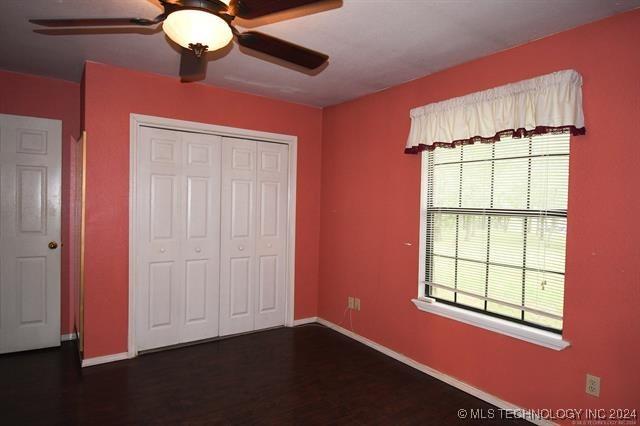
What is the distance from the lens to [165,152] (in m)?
3.46

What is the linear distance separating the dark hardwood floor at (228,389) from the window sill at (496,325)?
0.55m

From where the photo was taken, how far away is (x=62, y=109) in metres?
3.60

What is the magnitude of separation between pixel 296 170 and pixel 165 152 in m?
1.41

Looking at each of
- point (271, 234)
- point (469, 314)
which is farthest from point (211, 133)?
point (469, 314)

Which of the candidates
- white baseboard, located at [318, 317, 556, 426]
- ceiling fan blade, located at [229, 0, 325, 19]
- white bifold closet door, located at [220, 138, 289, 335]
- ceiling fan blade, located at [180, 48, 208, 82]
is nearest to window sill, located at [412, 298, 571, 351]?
white baseboard, located at [318, 317, 556, 426]

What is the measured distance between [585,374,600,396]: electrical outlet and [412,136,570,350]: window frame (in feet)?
0.67

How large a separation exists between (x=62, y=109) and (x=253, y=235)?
2.21 m

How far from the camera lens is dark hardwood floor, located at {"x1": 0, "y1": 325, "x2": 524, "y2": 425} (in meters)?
2.45

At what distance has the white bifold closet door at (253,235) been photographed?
3846 mm

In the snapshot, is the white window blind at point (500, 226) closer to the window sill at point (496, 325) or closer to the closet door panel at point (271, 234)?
the window sill at point (496, 325)

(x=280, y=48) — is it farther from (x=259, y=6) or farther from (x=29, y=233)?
(x=29, y=233)

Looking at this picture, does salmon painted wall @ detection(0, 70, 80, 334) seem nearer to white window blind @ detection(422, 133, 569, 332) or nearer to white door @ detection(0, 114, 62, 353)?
white door @ detection(0, 114, 62, 353)

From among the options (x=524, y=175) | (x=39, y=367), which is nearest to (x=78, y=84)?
(x=39, y=367)

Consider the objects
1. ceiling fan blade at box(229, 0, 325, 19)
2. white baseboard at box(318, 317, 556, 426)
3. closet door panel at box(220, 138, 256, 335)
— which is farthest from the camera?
closet door panel at box(220, 138, 256, 335)
